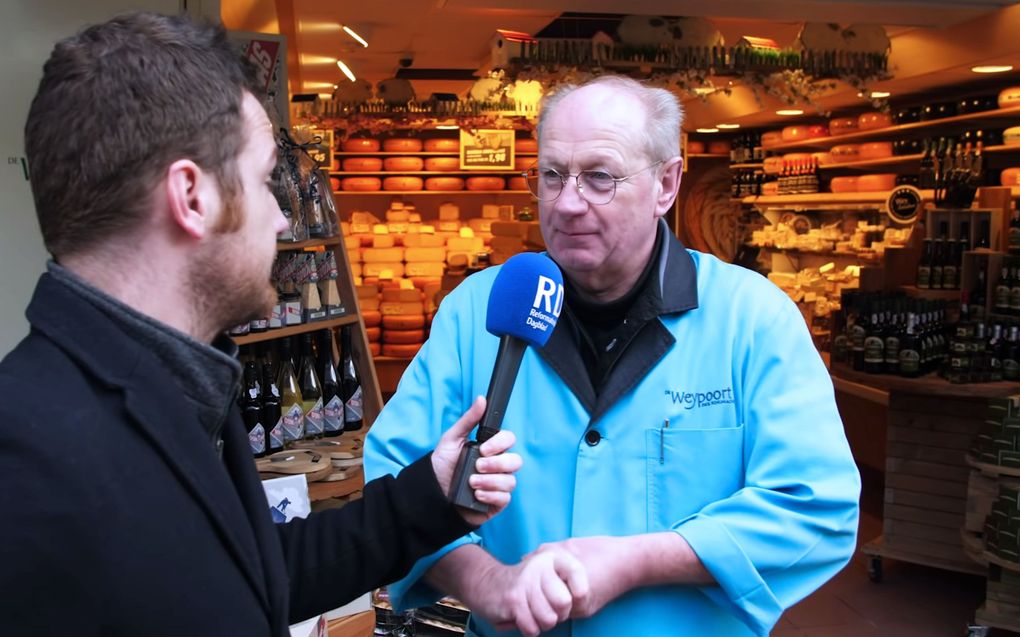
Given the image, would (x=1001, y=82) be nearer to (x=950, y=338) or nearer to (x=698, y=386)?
(x=950, y=338)

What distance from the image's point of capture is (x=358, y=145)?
11.1m

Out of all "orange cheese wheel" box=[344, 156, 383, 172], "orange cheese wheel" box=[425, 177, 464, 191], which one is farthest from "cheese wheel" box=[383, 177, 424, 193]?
"orange cheese wheel" box=[344, 156, 383, 172]

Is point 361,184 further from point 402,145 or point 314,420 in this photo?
point 314,420

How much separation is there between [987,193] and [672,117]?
523 cm

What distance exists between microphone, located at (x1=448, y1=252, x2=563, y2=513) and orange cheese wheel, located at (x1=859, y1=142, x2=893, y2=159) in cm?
816

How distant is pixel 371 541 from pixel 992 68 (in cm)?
668

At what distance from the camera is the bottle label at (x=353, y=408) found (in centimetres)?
362

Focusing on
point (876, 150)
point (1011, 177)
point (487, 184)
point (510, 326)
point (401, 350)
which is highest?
point (876, 150)

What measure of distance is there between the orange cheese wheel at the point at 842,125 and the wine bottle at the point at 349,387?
23.0ft

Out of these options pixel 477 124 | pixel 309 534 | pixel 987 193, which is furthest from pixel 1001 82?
pixel 309 534

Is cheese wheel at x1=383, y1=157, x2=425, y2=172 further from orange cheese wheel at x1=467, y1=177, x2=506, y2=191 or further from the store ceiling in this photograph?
the store ceiling

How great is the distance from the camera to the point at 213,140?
974 millimetres

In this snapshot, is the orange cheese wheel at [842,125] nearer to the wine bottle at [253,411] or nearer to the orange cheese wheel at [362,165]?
the orange cheese wheel at [362,165]

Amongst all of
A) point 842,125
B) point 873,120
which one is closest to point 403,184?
point 842,125
